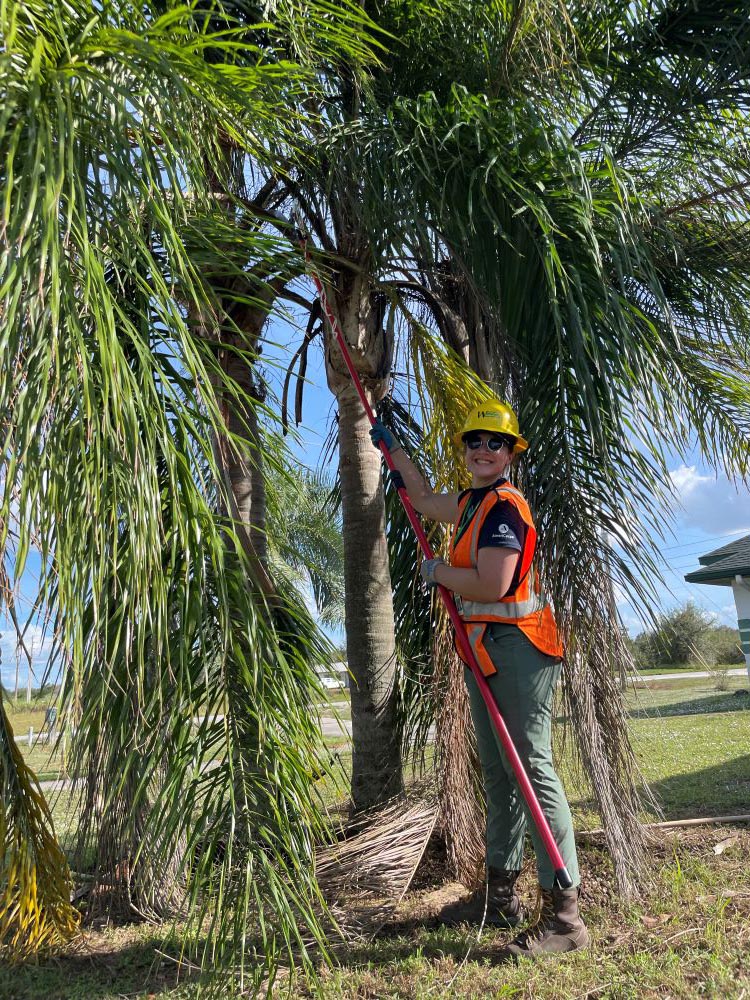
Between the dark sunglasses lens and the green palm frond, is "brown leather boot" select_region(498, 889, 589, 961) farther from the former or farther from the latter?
the green palm frond

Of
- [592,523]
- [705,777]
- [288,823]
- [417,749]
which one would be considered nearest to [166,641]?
[288,823]

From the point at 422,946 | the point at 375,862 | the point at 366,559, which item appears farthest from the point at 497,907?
the point at 366,559

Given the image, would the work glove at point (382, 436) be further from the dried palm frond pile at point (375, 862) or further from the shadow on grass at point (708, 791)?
the shadow on grass at point (708, 791)

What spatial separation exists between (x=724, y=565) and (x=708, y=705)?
374cm

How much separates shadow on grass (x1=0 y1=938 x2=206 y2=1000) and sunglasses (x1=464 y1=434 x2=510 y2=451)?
2174mm

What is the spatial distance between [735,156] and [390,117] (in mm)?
1981

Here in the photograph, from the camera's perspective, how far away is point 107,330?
2.32 m

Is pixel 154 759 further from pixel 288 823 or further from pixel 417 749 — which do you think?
pixel 417 749

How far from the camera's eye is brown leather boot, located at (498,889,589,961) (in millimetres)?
3203

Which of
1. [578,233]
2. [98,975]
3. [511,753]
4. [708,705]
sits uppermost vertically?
[578,233]

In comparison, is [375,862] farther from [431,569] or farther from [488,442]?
[488,442]

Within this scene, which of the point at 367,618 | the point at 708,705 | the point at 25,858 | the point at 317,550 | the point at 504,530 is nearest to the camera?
the point at 25,858

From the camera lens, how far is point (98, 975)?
11.4ft

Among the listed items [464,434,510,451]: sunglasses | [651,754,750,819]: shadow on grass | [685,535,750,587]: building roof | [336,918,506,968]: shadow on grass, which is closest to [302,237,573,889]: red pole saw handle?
[336,918,506,968]: shadow on grass
